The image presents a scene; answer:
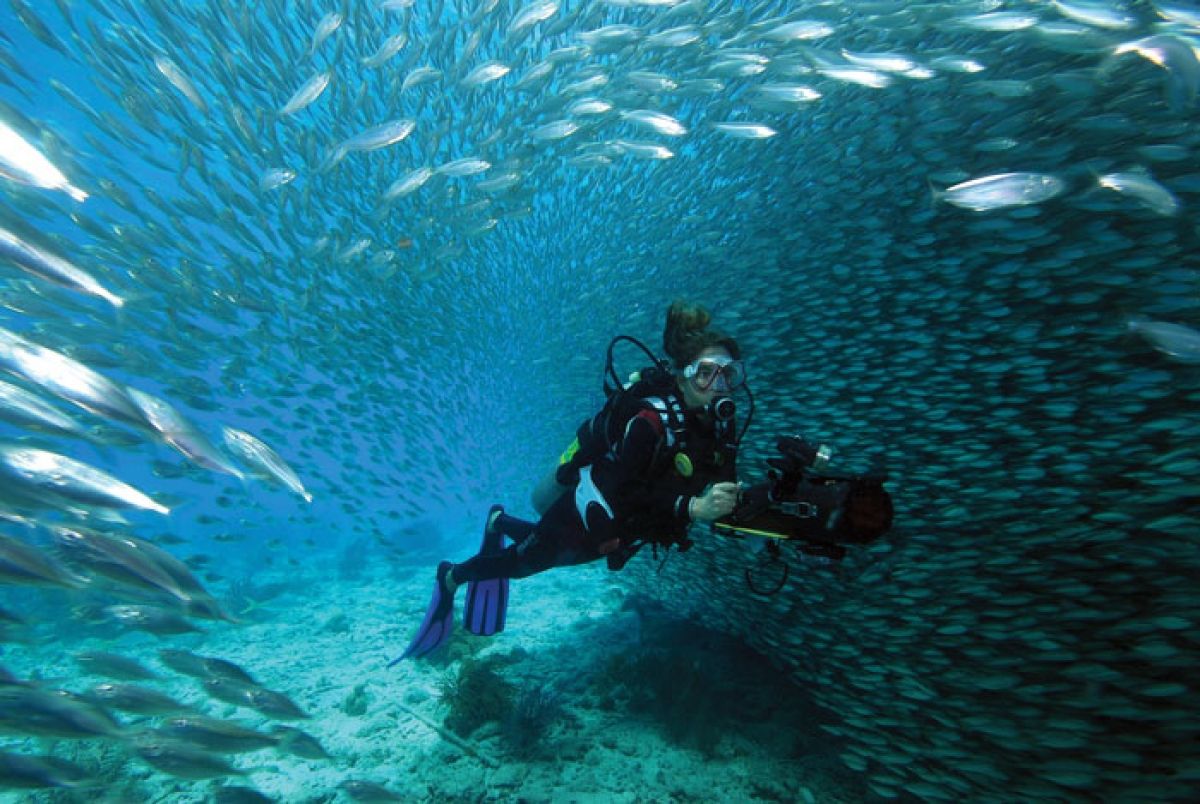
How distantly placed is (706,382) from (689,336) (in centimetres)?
43

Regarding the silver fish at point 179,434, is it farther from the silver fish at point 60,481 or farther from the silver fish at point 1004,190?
the silver fish at point 1004,190

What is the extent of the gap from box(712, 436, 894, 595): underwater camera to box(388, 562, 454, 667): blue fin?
14.2 feet

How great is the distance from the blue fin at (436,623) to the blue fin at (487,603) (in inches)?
9.6

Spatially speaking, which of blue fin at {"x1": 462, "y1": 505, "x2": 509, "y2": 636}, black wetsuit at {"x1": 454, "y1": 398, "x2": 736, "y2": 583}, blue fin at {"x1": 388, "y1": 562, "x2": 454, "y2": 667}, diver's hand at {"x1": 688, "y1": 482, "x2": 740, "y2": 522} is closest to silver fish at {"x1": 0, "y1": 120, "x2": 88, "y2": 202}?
black wetsuit at {"x1": 454, "y1": 398, "x2": 736, "y2": 583}

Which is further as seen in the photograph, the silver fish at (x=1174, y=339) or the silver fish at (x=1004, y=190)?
the silver fish at (x=1004, y=190)

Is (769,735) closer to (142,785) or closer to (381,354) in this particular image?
(142,785)

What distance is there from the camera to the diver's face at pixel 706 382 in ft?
9.93

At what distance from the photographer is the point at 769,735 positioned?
539 centimetres

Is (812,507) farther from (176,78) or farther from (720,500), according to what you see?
(176,78)

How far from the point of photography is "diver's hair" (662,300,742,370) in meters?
3.20

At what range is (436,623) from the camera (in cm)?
580

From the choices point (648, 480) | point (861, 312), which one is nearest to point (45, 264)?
point (648, 480)

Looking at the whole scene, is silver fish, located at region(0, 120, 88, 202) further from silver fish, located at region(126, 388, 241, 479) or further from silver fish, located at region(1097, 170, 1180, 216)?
silver fish, located at region(1097, 170, 1180, 216)

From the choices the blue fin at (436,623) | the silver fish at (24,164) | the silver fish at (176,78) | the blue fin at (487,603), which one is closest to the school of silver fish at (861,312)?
the silver fish at (24,164)
